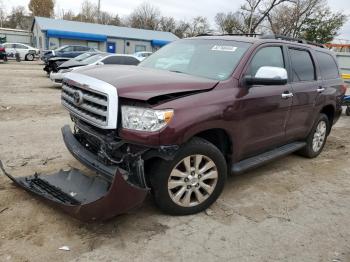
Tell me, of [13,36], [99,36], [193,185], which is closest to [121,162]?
[193,185]

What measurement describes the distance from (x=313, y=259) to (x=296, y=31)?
141 ft

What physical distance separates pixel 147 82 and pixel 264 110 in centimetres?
163

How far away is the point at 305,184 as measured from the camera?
5.10m

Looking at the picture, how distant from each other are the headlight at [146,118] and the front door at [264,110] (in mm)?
1097

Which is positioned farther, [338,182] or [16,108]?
[16,108]

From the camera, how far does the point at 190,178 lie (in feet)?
12.3

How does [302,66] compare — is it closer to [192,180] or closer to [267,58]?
[267,58]

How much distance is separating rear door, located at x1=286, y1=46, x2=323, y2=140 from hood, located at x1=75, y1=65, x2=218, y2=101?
172cm

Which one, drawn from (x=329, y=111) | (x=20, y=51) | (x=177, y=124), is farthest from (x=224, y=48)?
(x=20, y=51)

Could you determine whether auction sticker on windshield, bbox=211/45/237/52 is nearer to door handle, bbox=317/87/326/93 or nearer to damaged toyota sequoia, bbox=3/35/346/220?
damaged toyota sequoia, bbox=3/35/346/220

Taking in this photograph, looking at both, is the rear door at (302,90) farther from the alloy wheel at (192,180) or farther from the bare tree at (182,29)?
the bare tree at (182,29)

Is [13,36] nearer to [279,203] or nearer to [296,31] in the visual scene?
[296,31]

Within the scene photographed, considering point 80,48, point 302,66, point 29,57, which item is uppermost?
point 302,66

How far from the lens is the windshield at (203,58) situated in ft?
14.0
